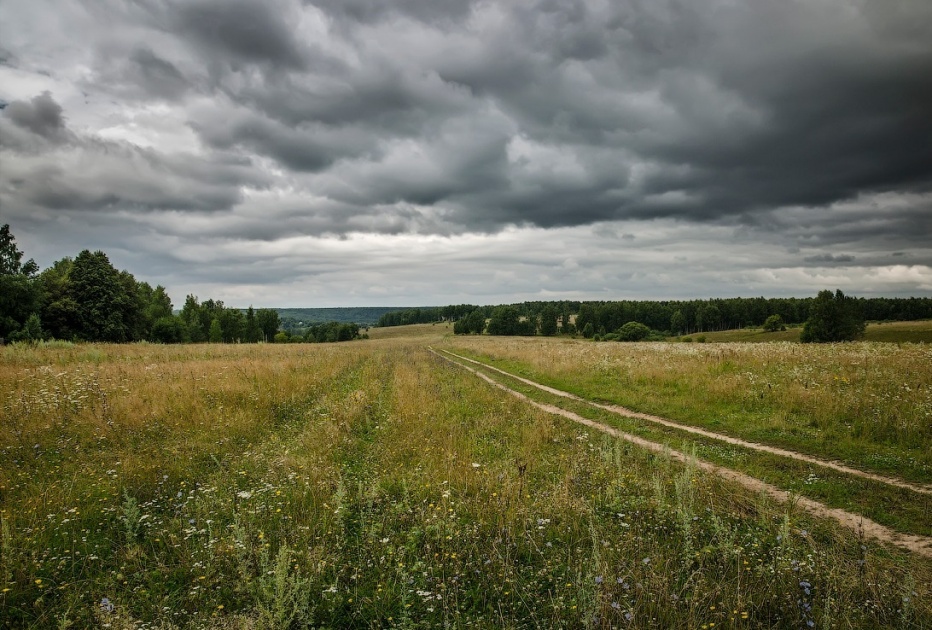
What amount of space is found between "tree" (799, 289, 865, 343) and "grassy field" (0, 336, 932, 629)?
6023cm

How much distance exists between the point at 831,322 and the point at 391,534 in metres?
73.6

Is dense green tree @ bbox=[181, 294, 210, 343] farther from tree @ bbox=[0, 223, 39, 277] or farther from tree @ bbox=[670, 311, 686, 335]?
tree @ bbox=[670, 311, 686, 335]

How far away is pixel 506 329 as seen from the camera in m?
130

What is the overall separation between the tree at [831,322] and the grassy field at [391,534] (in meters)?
60.2

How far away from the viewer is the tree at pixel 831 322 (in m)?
56.6

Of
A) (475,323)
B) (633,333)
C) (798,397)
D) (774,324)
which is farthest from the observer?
(475,323)

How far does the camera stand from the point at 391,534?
5363mm

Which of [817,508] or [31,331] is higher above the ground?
[31,331]

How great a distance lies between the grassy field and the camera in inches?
158

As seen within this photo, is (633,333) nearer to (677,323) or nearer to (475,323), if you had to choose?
(475,323)

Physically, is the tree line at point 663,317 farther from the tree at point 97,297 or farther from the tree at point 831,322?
the tree at point 97,297

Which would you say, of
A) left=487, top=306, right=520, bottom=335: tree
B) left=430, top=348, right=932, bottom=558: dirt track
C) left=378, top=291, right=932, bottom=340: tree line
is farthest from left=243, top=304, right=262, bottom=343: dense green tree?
left=430, top=348, right=932, bottom=558: dirt track

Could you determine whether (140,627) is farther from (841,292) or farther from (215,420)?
(841,292)

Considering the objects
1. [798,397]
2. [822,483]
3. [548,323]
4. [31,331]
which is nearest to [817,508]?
[822,483]
